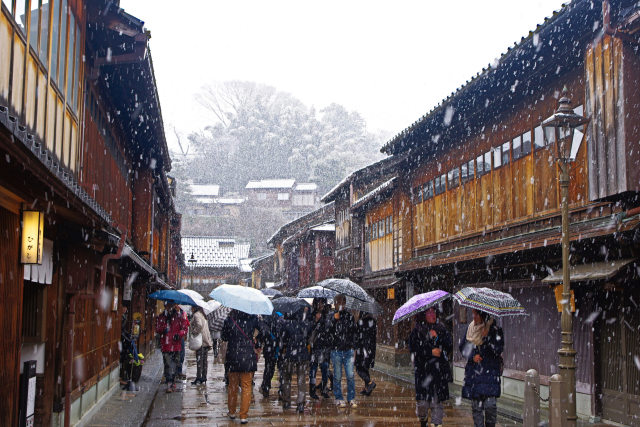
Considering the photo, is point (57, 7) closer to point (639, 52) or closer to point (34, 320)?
point (34, 320)

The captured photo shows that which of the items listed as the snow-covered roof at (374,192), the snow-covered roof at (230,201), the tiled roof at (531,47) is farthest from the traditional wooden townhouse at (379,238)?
the snow-covered roof at (230,201)

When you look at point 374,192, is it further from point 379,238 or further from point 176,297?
point 176,297

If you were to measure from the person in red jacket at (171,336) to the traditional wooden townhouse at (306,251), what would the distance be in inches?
865

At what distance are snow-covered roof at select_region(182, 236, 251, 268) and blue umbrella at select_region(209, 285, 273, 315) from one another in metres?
43.0

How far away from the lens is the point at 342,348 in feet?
42.2

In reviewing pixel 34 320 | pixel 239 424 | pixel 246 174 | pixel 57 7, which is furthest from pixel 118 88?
pixel 246 174

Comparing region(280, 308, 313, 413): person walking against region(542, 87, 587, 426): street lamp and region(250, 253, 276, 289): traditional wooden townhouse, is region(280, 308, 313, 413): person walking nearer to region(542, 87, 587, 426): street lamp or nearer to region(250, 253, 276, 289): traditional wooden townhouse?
region(542, 87, 587, 426): street lamp

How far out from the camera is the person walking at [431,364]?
9.41 m

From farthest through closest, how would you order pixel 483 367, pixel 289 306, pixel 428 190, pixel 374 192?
pixel 374 192, pixel 428 190, pixel 289 306, pixel 483 367

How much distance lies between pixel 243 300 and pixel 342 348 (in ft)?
9.49

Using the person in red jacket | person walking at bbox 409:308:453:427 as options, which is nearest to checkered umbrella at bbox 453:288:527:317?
person walking at bbox 409:308:453:427

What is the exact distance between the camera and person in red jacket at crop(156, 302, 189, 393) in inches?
597

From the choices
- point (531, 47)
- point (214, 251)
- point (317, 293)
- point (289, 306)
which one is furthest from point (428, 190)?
point (214, 251)

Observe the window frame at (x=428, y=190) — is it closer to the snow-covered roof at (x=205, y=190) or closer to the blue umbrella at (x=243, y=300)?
the blue umbrella at (x=243, y=300)
